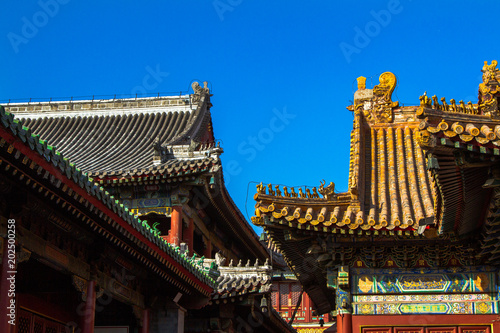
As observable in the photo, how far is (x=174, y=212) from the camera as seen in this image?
22469mm

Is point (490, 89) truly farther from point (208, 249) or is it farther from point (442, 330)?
point (208, 249)

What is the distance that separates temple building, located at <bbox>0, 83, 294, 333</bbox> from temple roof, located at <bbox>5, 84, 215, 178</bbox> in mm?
54

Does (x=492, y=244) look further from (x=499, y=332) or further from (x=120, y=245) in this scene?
(x=120, y=245)

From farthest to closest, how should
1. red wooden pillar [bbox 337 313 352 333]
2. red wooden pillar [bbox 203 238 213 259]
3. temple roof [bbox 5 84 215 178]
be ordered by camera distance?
1. red wooden pillar [bbox 203 238 213 259]
2. temple roof [bbox 5 84 215 178]
3. red wooden pillar [bbox 337 313 352 333]

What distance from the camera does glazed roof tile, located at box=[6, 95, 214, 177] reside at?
84.2 ft

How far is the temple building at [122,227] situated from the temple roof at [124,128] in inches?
2.1

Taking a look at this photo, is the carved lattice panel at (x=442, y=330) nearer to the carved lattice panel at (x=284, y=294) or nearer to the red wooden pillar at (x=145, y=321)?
the red wooden pillar at (x=145, y=321)

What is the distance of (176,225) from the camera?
22359 millimetres

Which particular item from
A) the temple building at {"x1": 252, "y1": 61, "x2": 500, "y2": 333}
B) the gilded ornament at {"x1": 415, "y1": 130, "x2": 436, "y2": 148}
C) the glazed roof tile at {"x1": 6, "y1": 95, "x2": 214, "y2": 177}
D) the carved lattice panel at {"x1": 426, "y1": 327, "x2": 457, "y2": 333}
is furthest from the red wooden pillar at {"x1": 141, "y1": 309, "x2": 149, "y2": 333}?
the gilded ornament at {"x1": 415, "y1": 130, "x2": 436, "y2": 148}

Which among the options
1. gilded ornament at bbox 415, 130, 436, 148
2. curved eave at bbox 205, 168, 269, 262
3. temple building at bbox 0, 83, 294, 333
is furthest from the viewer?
curved eave at bbox 205, 168, 269, 262

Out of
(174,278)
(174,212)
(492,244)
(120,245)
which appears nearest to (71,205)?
(120,245)

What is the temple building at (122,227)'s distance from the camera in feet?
33.0

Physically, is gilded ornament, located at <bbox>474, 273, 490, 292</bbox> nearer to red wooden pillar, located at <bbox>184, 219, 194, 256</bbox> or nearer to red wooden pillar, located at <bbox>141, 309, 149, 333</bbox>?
red wooden pillar, located at <bbox>141, 309, 149, 333</bbox>

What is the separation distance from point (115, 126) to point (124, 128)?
52cm
